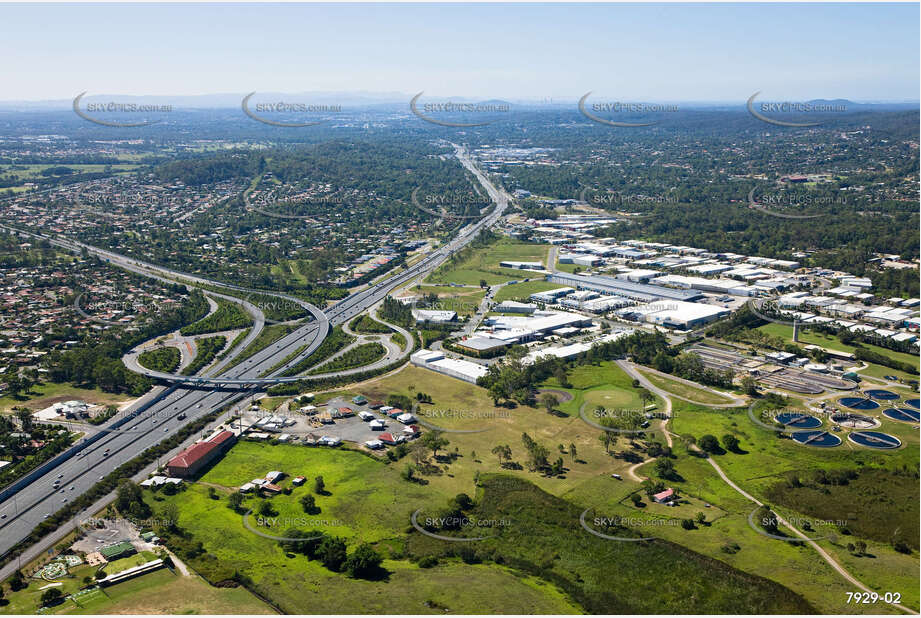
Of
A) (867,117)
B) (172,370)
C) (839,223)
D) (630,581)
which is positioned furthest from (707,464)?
(867,117)

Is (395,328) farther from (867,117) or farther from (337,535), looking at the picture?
(867,117)

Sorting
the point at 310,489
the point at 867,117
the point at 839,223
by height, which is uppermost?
the point at 867,117

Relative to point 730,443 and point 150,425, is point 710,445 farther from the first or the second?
point 150,425

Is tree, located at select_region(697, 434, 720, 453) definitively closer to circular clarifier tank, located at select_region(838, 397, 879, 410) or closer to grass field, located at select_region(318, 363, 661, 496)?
grass field, located at select_region(318, 363, 661, 496)

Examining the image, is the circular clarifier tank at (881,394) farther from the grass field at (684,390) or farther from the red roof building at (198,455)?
the red roof building at (198,455)

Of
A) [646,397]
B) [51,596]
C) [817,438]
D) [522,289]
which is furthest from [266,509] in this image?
[522,289]

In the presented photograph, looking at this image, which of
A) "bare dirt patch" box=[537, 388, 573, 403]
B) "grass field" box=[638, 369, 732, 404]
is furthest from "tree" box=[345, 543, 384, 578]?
"grass field" box=[638, 369, 732, 404]
